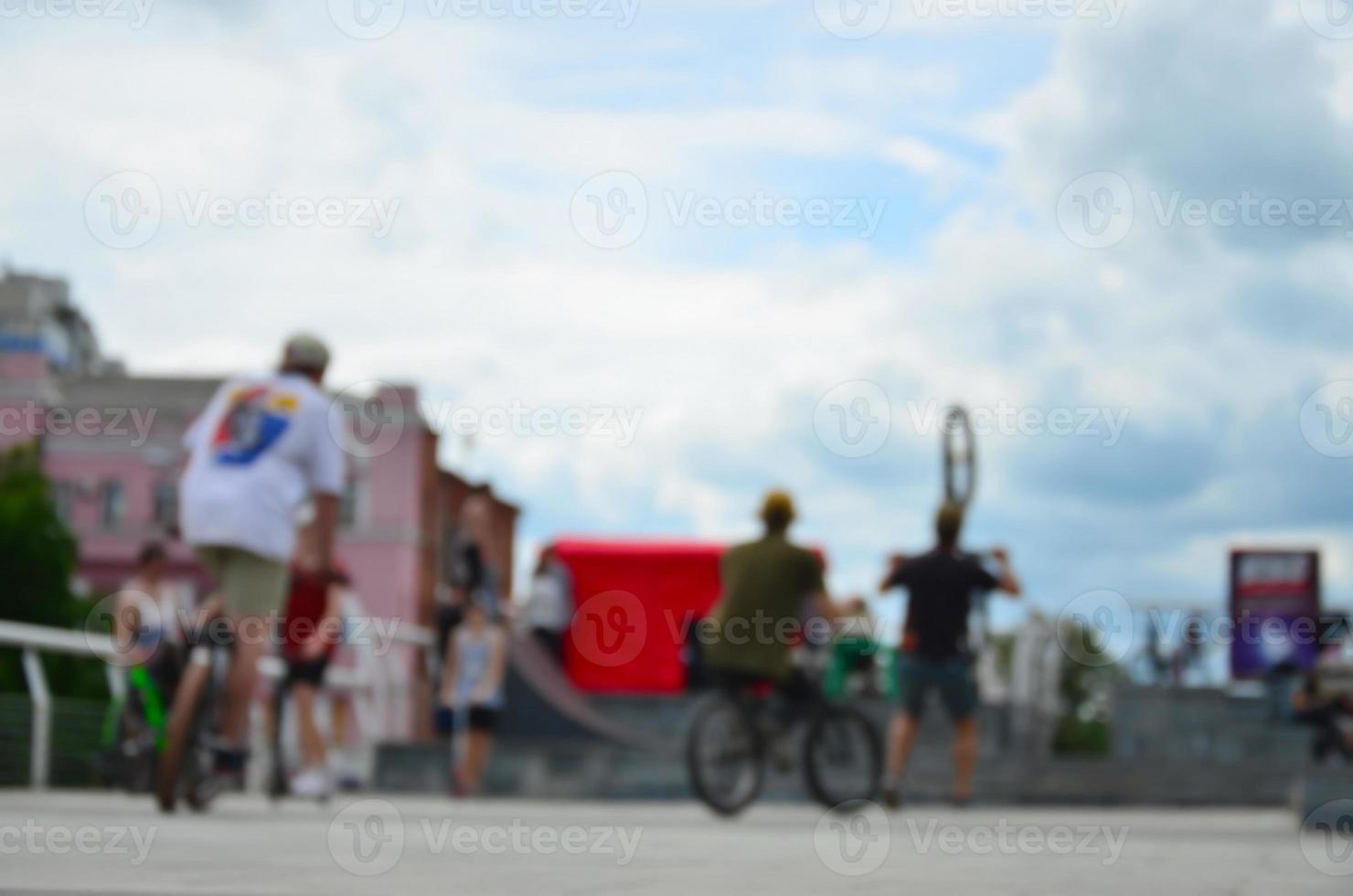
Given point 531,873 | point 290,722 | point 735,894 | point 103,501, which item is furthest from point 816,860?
point 103,501

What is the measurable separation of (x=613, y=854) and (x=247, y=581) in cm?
196

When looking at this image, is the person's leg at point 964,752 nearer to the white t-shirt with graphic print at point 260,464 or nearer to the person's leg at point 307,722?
the person's leg at point 307,722

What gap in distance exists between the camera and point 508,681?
21047mm

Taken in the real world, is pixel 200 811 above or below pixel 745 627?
below

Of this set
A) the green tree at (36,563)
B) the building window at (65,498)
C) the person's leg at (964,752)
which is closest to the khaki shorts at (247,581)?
the person's leg at (964,752)

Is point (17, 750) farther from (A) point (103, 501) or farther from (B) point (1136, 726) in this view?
(A) point (103, 501)

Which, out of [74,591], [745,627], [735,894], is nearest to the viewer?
[735,894]

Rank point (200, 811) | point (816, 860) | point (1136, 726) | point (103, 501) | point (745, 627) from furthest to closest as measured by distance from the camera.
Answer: point (103, 501) < point (1136, 726) < point (745, 627) < point (200, 811) < point (816, 860)

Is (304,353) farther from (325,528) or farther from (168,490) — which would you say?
(168,490)

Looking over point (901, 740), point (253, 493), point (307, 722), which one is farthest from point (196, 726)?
point (901, 740)

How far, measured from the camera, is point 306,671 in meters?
13.0

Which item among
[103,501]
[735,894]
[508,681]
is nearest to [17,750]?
[508,681]

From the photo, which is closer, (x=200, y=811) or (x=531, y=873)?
(x=531, y=873)

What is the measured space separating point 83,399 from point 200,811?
76396mm
